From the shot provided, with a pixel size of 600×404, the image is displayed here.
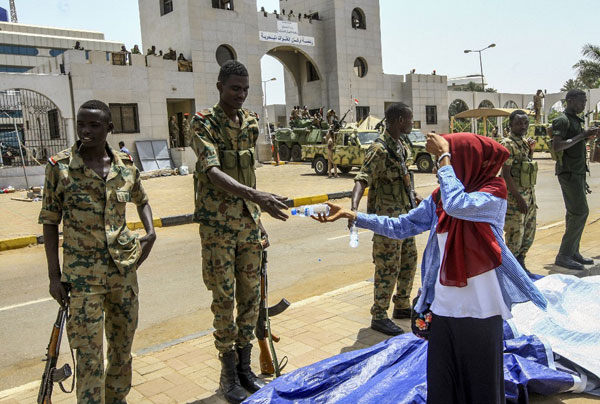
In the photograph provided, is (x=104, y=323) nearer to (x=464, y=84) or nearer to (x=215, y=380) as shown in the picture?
(x=215, y=380)

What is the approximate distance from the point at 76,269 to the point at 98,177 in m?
0.48

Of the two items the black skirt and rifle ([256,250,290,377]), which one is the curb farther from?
the black skirt

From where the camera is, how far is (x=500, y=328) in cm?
240

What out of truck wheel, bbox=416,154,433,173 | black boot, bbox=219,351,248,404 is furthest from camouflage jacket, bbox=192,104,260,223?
truck wheel, bbox=416,154,433,173

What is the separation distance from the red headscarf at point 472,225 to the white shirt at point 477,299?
0.06 m

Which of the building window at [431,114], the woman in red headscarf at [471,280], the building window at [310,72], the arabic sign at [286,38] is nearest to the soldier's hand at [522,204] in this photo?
the woman in red headscarf at [471,280]

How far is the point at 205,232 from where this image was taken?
10.9 ft

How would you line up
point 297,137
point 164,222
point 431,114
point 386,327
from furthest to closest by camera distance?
point 431,114 → point 297,137 → point 164,222 → point 386,327

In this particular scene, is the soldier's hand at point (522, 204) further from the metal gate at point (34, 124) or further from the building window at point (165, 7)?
the building window at point (165, 7)

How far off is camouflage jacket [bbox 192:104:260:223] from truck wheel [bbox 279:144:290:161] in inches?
941

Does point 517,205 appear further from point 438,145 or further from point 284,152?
point 284,152

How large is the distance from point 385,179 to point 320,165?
1674cm

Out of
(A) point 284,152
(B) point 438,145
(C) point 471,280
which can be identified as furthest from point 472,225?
(A) point 284,152

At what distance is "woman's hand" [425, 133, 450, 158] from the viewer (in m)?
2.38
